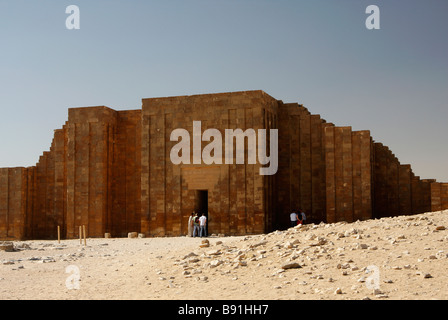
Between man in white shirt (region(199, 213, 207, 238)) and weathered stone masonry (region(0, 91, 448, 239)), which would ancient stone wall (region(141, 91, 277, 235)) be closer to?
weathered stone masonry (region(0, 91, 448, 239))

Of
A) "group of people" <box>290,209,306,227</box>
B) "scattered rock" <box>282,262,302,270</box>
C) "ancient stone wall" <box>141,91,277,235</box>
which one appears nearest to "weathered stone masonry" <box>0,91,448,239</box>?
"ancient stone wall" <box>141,91,277,235</box>

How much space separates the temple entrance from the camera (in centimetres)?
2473

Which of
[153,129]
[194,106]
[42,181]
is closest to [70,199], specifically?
[42,181]

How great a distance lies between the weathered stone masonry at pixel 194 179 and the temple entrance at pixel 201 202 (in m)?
0.05

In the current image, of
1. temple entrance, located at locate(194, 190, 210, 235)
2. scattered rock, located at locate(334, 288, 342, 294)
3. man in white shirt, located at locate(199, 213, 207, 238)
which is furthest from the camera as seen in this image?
temple entrance, located at locate(194, 190, 210, 235)

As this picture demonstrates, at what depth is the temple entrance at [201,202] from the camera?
24734mm

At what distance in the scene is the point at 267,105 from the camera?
2473 centimetres

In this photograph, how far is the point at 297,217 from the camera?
929 inches

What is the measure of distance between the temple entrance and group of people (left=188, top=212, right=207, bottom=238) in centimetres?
75

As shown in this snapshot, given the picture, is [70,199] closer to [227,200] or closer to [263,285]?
[227,200]

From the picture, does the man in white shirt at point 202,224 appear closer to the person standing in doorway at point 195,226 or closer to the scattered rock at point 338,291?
the person standing in doorway at point 195,226

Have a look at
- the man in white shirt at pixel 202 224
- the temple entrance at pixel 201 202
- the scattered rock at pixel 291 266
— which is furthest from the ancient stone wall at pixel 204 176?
the scattered rock at pixel 291 266

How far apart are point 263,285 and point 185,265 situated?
9.29 feet

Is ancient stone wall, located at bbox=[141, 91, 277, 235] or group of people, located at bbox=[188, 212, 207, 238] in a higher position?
ancient stone wall, located at bbox=[141, 91, 277, 235]
